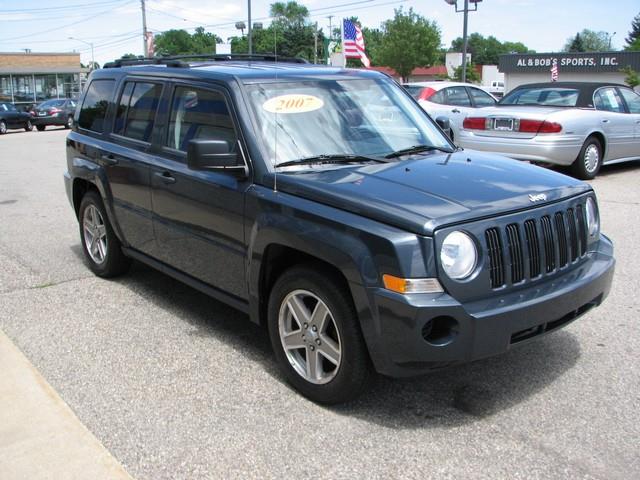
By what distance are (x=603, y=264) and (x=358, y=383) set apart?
5.29 feet

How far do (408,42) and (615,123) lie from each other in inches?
2403

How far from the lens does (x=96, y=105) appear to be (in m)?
6.02

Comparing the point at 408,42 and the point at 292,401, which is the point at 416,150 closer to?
the point at 292,401

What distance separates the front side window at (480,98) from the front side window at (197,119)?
1067 cm

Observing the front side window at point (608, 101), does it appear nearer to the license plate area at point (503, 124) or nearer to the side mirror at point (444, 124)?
the license plate area at point (503, 124)

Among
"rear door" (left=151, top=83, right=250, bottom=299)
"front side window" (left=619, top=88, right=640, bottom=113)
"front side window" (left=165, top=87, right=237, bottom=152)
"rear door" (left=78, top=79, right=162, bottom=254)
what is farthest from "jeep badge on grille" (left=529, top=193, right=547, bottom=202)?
"front side window" (left=619, top=88, right=640, bottom=113)

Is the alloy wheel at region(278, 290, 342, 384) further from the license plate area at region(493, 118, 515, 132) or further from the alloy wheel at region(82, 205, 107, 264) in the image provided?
the license plate area at region(493, 118, 515, 132)

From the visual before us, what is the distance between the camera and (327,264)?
11.9ft

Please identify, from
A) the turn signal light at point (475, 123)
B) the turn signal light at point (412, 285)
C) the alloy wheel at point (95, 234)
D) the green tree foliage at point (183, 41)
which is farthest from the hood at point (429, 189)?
the green tree foliage at point (183, 41)

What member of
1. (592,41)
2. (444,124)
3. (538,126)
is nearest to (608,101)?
(538,126)

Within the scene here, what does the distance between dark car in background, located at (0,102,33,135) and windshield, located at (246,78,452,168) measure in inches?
1182

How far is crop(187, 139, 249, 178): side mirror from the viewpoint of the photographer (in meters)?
3.92

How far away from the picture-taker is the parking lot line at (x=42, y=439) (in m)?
3.14

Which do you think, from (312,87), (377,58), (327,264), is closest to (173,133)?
(312,87)
